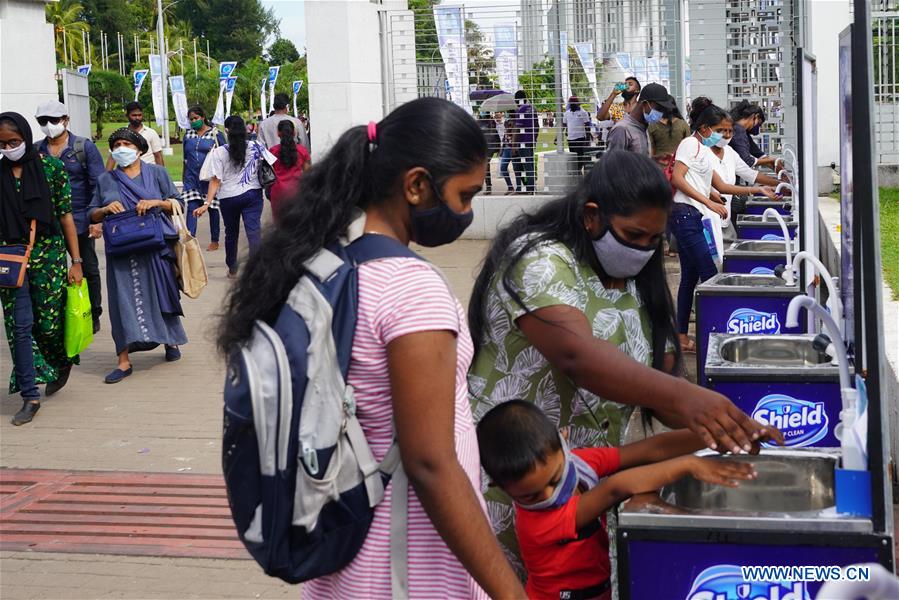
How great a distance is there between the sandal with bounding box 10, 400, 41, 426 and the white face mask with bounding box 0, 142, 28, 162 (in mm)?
1591

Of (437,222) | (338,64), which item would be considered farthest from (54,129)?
(437,222)

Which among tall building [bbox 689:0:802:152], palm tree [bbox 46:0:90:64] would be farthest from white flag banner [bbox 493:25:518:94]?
palm tree [bbox 46:0:90:64]

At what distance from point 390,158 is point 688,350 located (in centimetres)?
697

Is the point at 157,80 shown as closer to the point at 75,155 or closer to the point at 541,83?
the point at 541,83

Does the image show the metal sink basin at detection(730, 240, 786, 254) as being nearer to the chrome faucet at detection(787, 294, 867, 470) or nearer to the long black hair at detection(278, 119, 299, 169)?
the chrome faucet at detection(787, 294, 867, 470)

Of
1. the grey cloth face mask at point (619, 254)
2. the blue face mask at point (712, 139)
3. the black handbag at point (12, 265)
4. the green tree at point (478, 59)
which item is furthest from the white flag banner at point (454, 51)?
the grey cloth face mask at point (619, 254)

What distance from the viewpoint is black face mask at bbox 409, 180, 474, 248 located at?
92.7 inches

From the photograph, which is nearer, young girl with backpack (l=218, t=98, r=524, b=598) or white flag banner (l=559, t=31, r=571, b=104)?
young girl with backpack (l=218, t=98, r=524, b=598)

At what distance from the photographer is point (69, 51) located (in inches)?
3056

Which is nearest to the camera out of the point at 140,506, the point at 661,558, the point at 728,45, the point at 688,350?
the point at 661,558

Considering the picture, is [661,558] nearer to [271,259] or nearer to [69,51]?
[271,259]

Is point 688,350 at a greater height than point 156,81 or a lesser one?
lesser

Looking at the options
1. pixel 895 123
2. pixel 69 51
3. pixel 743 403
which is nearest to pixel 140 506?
pixel 743 403

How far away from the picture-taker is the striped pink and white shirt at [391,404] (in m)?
2.19
